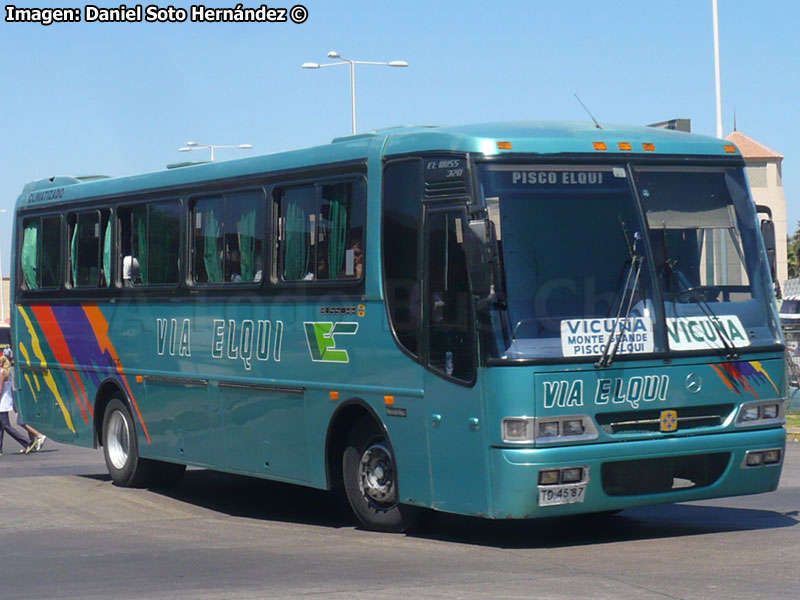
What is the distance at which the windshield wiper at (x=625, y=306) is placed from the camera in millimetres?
10059

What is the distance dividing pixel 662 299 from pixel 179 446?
19.7 feet

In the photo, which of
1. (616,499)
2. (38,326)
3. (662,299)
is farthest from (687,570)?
(38,326)

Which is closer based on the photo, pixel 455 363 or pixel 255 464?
pixel 455 363

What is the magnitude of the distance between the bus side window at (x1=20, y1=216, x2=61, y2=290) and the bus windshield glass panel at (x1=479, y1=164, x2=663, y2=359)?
8273mm

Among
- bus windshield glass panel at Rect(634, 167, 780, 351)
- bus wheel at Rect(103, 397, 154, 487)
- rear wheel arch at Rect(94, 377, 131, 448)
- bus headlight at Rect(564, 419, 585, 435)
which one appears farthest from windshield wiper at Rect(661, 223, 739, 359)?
rear wheel arch at Rect(94, 377, 131, 448)

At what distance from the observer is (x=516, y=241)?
1005 cm

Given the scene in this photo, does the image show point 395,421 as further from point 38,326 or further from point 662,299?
point 38,326

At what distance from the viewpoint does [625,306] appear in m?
10.2

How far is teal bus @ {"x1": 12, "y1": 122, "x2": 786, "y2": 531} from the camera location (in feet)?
32.7

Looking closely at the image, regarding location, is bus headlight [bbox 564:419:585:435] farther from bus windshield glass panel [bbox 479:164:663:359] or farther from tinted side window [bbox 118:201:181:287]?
tinted side window [bbox 118:201:181:287]

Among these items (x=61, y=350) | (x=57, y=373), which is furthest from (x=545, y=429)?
(x=57, y=373)

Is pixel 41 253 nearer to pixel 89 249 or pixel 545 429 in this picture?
pixel 89 249

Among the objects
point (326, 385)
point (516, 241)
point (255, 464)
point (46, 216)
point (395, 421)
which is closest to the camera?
point (516, 241)

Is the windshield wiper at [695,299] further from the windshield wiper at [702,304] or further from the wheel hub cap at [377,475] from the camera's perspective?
the wheel hub cap at [377,475]
